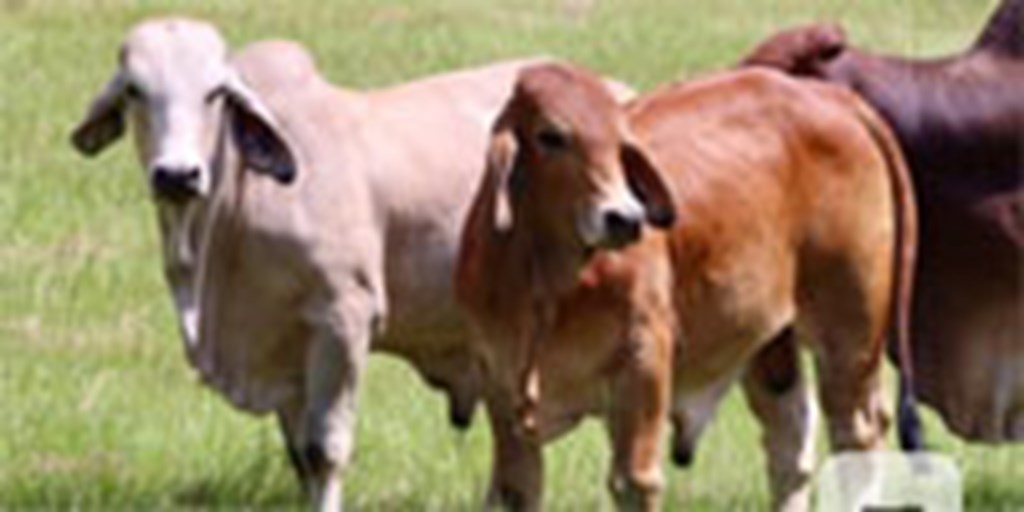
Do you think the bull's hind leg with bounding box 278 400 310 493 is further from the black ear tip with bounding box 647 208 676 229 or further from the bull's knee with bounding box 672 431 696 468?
the black ear tip with bounding box 647 208 676 229

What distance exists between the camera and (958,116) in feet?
34.1

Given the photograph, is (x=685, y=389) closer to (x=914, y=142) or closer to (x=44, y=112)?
(x=914, y=142)

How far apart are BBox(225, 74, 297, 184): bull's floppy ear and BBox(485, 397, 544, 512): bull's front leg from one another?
4.30ft

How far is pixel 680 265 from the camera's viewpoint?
8.88 metres

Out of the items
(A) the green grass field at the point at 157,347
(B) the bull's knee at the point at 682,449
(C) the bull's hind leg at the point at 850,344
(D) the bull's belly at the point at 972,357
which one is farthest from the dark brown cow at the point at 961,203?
(B) the bull's knee at the point at 682,449

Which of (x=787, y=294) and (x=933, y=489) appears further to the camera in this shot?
(x=787, y=294)

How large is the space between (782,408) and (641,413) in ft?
4.80

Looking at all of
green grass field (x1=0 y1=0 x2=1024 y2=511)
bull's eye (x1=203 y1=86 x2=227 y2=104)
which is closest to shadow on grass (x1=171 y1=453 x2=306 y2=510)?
green grass field (x1=0 y1=0 x2=1024 y2=511)

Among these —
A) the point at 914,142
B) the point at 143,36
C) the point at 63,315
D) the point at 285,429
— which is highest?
the point at 143,36

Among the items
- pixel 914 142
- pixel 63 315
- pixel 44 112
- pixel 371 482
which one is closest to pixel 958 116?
pixel 914 142

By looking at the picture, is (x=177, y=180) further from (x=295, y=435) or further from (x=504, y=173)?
(x=295, y=435)

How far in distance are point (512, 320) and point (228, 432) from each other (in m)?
3.43

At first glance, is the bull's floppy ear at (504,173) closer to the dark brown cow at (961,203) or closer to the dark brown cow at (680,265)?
the dark brown cow at (680,265)

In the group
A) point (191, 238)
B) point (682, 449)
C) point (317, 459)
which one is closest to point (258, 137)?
point (191, 238)
